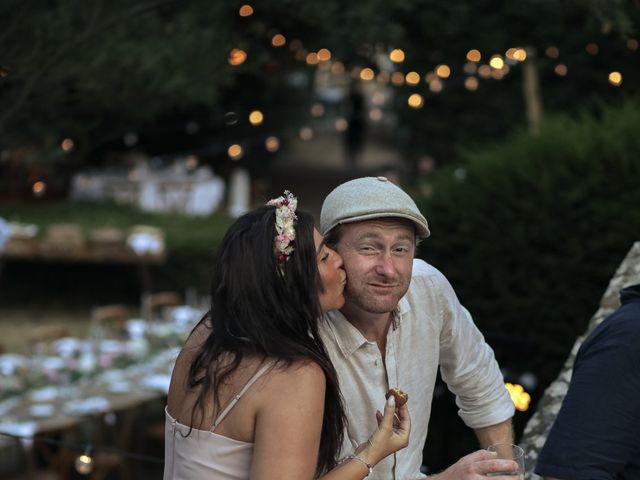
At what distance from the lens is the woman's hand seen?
262cm

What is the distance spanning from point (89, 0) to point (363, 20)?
193 centimetres

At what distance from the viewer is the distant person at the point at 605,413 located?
2.48 metres

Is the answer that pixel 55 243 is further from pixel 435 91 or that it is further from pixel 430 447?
pixel 430 447

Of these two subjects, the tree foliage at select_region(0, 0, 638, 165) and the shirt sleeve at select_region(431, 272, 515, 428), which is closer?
the shirt sleeve at select_region(431, 272, 515, 428)

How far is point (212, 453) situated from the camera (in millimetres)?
2533

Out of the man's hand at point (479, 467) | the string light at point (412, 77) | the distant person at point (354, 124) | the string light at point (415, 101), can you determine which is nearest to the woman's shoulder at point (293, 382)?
the man's hand at point (479, 467)

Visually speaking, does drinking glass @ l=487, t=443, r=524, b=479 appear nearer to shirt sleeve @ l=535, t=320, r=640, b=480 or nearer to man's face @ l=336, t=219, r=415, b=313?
shirt sleeve @ l=535, t=320, r=640, b=480

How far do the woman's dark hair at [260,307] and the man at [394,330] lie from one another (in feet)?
1.04

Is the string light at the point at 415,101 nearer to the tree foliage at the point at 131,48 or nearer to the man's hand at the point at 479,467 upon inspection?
the tree foliage at the point at 131,48

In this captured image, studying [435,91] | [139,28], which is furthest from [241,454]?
[435,91]

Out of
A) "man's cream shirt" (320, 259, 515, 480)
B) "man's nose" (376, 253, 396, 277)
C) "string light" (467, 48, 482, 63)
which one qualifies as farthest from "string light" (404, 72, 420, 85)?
"man's nose" (376, 253, 396, 277)

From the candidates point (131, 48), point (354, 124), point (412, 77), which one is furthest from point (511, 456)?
point (354, 124)

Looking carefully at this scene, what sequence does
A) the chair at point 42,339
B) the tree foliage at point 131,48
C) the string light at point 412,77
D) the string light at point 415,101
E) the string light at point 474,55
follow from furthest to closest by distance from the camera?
the string light at point 415,101 < the string light at point 412,77 < the string light at point 474,55 < the chair at point 42,339 < the tree foliage at point 131,48

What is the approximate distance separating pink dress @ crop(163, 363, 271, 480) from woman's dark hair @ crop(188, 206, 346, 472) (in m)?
0.06
